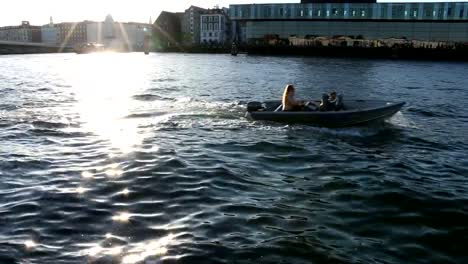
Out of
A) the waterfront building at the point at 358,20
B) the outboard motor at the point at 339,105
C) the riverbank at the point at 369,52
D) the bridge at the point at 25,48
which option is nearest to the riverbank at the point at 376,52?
the riverbank at the point at 369,52

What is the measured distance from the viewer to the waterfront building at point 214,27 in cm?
18150

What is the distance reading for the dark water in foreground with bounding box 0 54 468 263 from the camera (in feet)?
25.5

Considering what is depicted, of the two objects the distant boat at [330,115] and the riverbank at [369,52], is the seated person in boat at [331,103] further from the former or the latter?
the riverbank at [369,52]

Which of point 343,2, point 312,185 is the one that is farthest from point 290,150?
point 343,2

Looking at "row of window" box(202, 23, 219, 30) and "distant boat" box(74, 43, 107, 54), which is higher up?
"row of window" box(202, 23, 219, 30)

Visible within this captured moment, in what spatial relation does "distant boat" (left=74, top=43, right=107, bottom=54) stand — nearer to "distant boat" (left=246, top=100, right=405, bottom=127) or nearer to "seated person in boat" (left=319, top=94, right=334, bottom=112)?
"distant boat" (left=246, top=100, right=405, bottom=127)

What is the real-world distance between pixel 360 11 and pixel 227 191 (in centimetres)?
12063

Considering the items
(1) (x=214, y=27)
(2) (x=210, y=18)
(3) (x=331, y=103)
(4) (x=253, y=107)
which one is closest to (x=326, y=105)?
(3) (x=331, y=103)

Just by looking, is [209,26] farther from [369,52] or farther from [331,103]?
[331,103]

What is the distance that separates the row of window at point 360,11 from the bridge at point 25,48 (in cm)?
6855

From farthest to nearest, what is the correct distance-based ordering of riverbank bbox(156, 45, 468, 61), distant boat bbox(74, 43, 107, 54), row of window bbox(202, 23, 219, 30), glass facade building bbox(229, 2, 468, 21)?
row of window bbox(202, 23, 219, 30)
distant boat bbox(74, 43, 107, 54)
glass facade building bbox(229, 2, 468, 21)
riverbank bbox(156, 45, 468, 61)

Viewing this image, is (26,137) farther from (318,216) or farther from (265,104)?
(318,216)

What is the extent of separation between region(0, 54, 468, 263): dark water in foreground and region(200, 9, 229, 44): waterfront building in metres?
166

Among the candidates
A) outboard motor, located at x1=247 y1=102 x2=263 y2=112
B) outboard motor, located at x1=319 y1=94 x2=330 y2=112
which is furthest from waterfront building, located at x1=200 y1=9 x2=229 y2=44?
outboard motor, located at x1=319 y1=94 x2=330 y2=112
